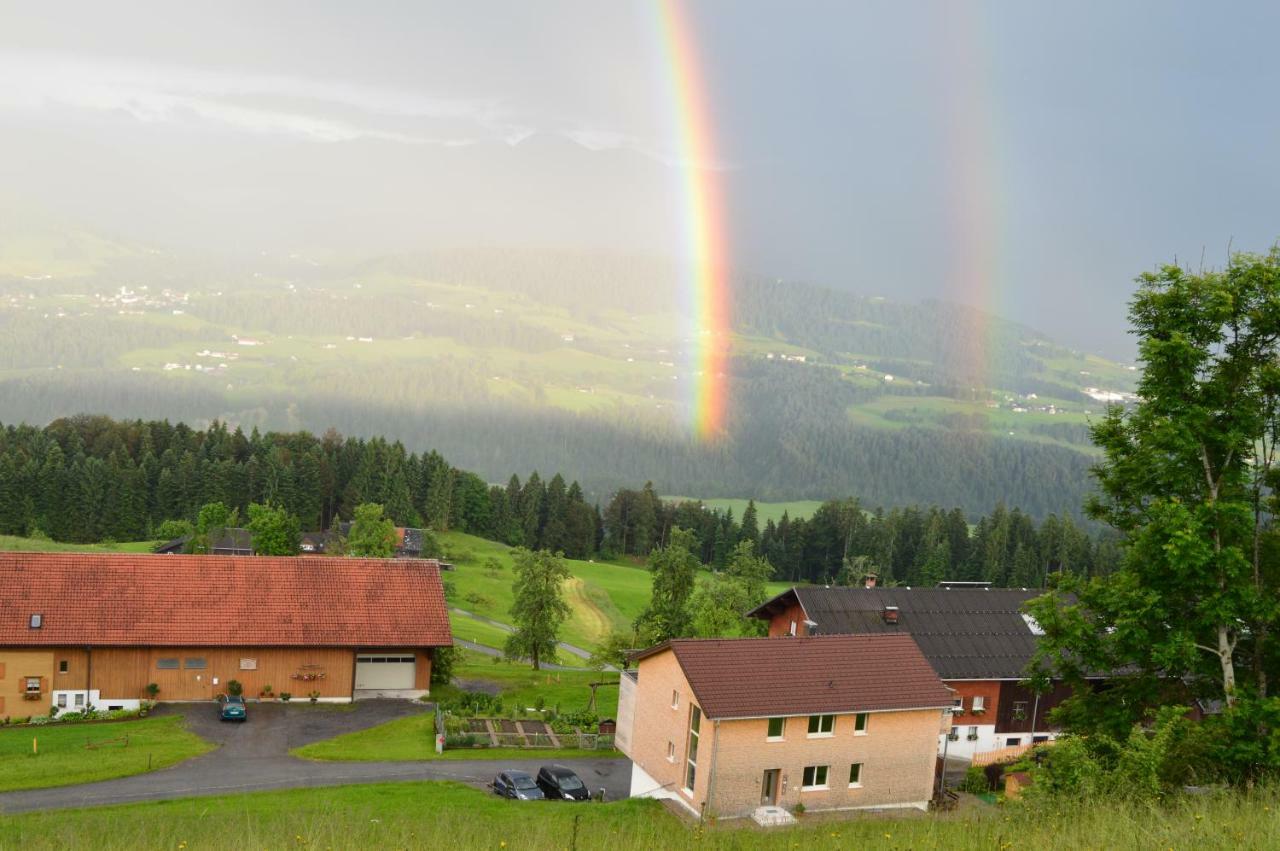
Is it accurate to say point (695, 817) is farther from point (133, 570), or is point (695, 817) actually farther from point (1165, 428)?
point (133, 570)

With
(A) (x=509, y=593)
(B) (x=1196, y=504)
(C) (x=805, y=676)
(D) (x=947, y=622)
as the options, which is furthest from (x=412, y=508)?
(B) (x=1196, y=504)

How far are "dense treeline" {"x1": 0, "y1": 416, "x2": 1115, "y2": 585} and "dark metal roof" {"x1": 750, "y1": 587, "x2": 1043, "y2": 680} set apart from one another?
239 feet

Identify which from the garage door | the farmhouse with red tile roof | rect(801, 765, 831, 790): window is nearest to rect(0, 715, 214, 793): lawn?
the farmhouse with red tile roof

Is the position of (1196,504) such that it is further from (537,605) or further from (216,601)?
(537,605)

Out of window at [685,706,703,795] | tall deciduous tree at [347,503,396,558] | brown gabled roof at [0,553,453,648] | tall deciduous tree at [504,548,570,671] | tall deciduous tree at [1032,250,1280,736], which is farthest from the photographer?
tall deciduous tree at [347,503,396,558]

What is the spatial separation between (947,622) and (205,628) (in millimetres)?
35238

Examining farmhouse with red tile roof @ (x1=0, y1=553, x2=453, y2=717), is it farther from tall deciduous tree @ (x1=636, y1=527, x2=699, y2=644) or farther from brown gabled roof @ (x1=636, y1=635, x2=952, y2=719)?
brown gabled roof @ (x1=636, y1=635, x2=952, y2=719)

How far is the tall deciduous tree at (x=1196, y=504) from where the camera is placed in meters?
22.1

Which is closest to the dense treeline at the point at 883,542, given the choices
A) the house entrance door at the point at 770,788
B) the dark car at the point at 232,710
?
the dark car at the point at 232,710

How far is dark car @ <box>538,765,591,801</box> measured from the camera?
35.5 metres

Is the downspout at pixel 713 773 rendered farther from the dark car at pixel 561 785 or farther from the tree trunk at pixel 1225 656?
the tree trunk at pixel 1225 656

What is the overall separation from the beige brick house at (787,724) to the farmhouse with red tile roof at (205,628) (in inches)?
639

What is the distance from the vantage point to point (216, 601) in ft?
163

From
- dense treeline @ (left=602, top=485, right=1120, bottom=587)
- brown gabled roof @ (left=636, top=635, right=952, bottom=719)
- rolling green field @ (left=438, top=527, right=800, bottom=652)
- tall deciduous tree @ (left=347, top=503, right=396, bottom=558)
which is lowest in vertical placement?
rolling green field @ (left=438, top=527, right=800, bottom=652)
